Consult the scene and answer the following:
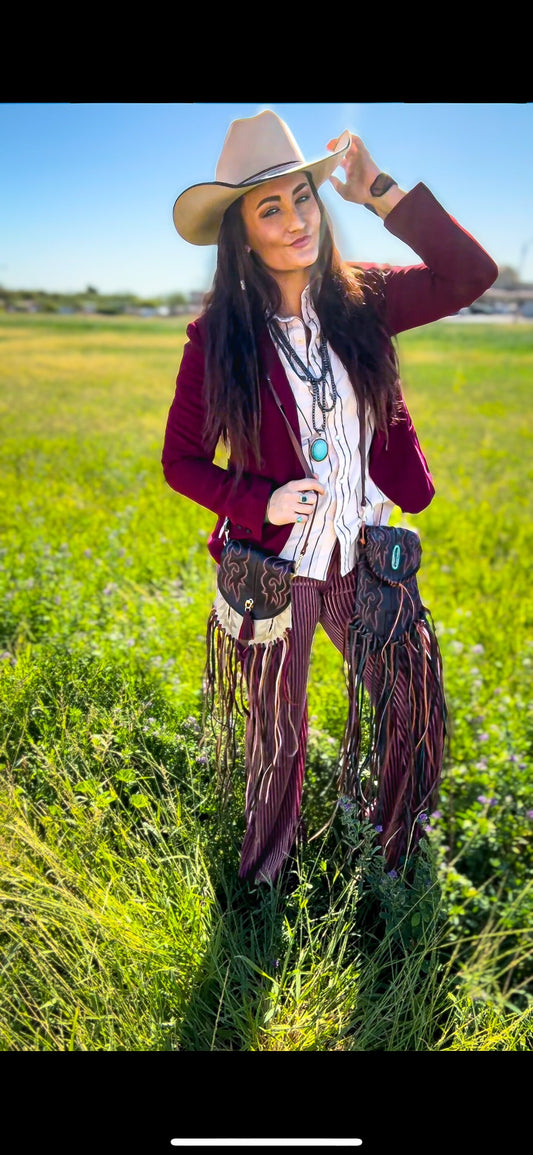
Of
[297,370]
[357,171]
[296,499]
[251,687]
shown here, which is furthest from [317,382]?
[251,687]

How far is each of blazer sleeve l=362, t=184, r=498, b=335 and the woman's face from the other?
0.20 metres

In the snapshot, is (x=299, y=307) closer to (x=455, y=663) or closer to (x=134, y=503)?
(x=455, y=663)

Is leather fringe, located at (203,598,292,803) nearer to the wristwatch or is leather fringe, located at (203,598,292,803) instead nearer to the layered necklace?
the layered necklace

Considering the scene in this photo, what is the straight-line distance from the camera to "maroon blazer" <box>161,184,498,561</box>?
6.98 ft

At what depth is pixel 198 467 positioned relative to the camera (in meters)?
2.26

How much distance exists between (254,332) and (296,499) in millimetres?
413

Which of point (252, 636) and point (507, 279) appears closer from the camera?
point (252, 636)

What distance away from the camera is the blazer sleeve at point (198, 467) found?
7.27 ft

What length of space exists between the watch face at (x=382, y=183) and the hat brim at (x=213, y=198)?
0.34ft

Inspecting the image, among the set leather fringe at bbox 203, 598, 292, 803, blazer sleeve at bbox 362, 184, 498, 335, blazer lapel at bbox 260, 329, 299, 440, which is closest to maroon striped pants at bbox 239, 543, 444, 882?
leather fringe at bbox 203, 598, 292, 803

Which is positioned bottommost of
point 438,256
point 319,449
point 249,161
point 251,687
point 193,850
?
point 193,850

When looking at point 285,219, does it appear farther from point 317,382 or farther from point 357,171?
point 317,382

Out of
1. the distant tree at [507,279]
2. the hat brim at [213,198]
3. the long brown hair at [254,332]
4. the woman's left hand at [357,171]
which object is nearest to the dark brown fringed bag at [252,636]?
the long brown hair at [254,332]

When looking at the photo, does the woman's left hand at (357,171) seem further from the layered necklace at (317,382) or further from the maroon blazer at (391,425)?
the layered necklace at (317,382)
